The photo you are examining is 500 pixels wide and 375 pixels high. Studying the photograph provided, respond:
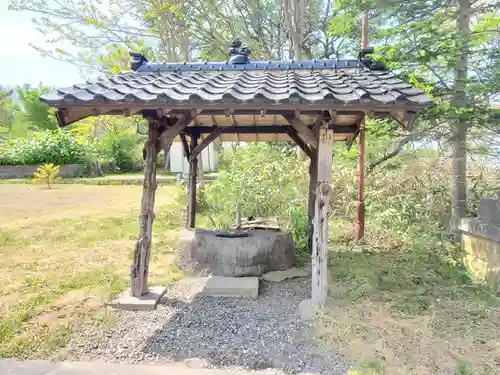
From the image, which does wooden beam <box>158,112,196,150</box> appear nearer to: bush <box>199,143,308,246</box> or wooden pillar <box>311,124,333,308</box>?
wooden pillar <box>311,124,333,308</box>

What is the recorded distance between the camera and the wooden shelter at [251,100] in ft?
10.7

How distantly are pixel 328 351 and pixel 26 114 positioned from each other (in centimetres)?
2705

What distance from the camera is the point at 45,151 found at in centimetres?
1759

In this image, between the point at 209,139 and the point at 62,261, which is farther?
the point at 209,139

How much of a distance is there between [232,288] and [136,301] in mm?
1165

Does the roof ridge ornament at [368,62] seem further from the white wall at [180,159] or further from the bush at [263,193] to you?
the white wall at [180,159]

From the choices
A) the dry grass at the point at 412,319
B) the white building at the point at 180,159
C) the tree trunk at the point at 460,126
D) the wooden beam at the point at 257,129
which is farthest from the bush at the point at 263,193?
the white building at the point at 180,159

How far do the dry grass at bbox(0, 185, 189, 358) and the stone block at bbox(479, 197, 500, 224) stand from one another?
4.27 m

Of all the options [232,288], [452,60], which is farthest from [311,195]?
[452,60]

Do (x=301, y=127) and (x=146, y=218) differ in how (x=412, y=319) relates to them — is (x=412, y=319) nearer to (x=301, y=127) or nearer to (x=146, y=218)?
(x=301, y=127)

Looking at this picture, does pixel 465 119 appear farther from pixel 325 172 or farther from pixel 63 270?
pixel 63 270

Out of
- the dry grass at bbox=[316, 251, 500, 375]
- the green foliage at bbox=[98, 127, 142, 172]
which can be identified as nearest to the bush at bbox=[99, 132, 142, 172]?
the green foliage at bbox=[98, 127, 142, 172]

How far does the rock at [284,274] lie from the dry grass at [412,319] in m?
0.46

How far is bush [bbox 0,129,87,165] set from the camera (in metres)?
17.4
